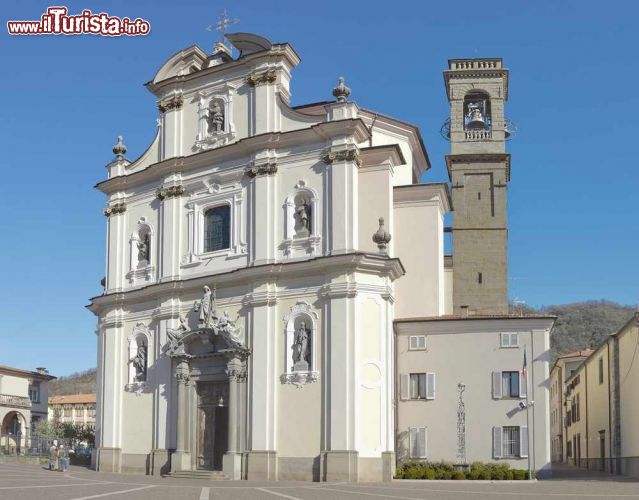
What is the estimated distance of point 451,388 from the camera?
113ft

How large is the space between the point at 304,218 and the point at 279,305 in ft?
10.8

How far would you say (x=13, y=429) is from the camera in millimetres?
67625

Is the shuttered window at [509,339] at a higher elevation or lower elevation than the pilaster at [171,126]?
lower

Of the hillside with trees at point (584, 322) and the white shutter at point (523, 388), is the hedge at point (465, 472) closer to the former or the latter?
the white shutter at point (523, 388)

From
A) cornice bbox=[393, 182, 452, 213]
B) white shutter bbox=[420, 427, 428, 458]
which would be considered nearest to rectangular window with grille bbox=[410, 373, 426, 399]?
white shutter bbox=[420, 427, 428, 458]

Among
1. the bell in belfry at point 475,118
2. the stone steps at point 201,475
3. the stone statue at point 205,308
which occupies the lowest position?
the stone steps at point 201,475

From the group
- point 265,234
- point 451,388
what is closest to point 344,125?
point 265,234

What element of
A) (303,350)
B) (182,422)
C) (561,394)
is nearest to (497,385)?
(303,350)

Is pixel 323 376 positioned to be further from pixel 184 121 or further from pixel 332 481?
pixel 184 121

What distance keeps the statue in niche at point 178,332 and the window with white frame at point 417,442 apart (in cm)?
945

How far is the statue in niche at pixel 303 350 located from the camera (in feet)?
104

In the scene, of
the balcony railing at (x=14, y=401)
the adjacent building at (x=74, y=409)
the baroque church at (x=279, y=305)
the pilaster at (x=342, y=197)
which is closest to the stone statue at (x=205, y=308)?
the baroque church at (x=279, y=305)

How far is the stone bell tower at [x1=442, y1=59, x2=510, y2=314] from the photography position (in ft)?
164

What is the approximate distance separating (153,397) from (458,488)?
547 inches
